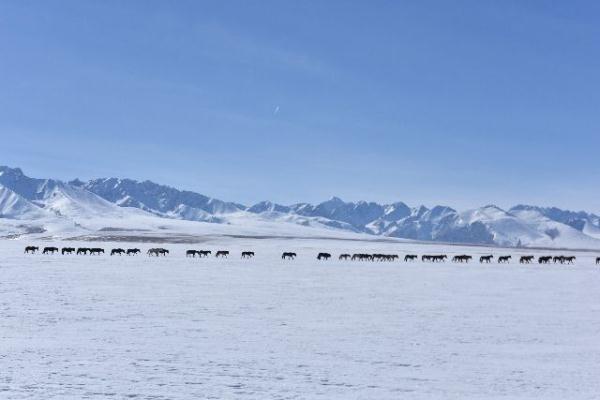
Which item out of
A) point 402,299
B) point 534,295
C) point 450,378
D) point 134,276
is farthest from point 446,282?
point 450,378

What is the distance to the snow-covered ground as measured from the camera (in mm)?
11453

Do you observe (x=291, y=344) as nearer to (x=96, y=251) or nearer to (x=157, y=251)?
(x=157, y=251)

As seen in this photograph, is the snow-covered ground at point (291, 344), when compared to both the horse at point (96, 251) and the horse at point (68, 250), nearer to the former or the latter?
the horse at point (96, 251)

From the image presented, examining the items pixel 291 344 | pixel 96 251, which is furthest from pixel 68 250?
pixel 291 344

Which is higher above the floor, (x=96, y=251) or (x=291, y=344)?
(x=291, y=344)

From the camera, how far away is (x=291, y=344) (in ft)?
50.8

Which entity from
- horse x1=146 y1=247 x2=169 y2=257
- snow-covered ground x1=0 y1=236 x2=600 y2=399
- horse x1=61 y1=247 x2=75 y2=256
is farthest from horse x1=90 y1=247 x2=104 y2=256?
snow-covered ground x1=0 y1=236 x2=600 y2=399

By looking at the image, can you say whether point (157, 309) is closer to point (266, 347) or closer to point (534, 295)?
point (266, 347)

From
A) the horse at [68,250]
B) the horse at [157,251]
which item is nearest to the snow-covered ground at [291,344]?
the horse at [157,251]

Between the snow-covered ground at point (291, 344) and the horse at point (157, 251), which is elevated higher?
the snow-covered ground at point (291, 344)

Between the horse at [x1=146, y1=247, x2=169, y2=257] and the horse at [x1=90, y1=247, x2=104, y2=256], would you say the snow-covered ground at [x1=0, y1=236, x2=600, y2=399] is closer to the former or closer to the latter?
the horse at [x1=146, y1=247, x2=169, y2=257]

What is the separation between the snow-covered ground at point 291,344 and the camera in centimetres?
1145

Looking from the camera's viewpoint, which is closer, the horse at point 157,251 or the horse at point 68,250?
the horse at point 157,251

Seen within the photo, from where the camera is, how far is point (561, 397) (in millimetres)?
11055
